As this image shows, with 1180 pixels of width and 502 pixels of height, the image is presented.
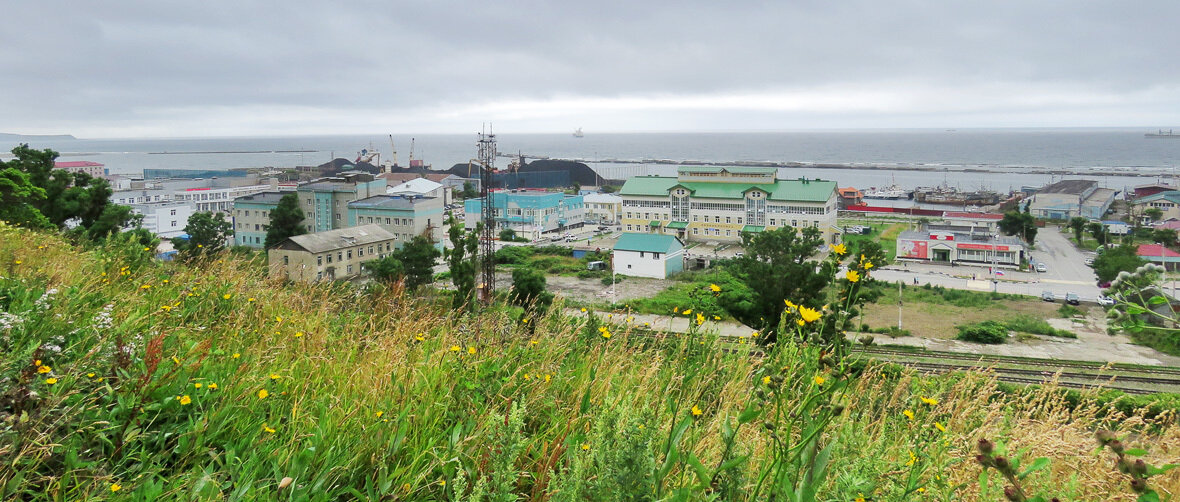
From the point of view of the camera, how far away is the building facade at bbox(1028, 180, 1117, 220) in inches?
907

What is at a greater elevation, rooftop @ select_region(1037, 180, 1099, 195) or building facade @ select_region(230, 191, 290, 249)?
rooftop @ select_region(1037, 180, 1099, 195)

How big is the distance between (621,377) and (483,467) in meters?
0.52

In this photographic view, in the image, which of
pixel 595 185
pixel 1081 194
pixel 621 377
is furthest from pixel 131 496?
pixel 595 185

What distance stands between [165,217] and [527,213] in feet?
32.6

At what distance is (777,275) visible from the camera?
6.73 meters

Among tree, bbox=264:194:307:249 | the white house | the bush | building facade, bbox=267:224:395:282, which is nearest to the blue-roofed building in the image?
the white house

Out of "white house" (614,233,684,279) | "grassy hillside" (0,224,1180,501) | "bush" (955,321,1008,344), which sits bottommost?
"bush" (955,321,1008,344)

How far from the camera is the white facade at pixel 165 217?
18.1m

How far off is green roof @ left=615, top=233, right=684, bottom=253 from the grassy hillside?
39.9ft

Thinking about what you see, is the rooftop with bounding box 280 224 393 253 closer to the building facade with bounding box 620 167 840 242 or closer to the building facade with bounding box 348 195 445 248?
the building facade with bounding box 348 195 445 248

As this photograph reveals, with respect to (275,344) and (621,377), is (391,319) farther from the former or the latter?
(621,377)

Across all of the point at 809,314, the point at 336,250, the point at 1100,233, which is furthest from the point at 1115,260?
the point at 809,314

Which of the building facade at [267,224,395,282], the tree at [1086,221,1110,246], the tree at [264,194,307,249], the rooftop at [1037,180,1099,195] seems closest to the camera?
the building facade at [267,224,395,282]

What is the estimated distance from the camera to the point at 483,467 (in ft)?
3.58
